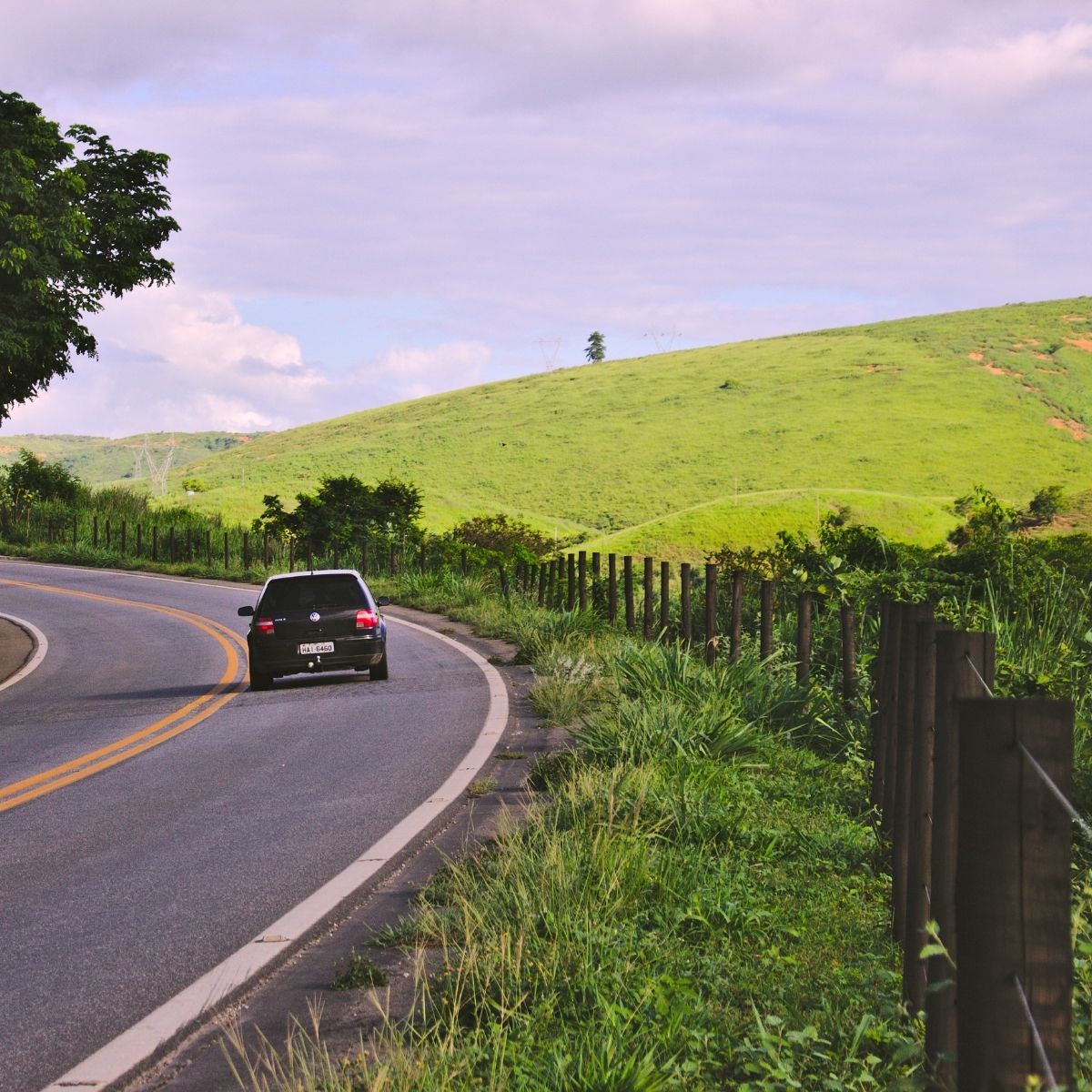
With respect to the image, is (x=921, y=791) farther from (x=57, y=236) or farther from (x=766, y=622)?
(x=57, y=236)

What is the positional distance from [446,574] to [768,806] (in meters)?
26.1

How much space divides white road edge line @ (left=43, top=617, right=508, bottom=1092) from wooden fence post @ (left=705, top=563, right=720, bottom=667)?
606 cm

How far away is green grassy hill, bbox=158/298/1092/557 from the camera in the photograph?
8294 cm

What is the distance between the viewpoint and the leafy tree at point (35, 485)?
55281mm

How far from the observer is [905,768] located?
568cm

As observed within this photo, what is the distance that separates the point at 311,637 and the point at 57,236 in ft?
29.4

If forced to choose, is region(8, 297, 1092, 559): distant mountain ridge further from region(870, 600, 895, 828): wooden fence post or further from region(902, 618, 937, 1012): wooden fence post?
region(902, 618, 937, 1012): wooden fence post

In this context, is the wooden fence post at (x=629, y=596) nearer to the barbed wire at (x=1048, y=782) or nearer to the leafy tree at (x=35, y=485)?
the barbed wire at (x=1048, y=782)

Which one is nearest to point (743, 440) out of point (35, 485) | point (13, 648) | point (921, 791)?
point (35, 485)

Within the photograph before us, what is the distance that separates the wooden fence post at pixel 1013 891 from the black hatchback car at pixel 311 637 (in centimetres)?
1599

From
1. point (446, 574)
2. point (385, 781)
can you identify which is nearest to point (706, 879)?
point (385, 781)

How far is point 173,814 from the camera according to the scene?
9.56 metres

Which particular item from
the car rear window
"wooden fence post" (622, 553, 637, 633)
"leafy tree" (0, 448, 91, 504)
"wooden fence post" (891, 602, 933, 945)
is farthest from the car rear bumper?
"leafy tree" (0, 448, 91, 504)

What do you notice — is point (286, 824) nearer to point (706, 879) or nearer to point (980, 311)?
point (706, 879)
